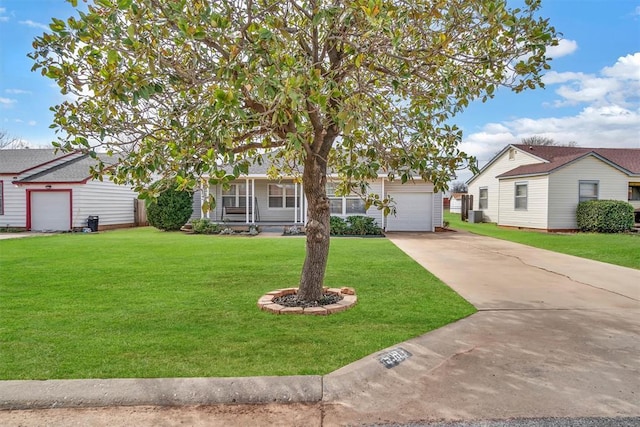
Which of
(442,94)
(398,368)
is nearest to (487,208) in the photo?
(442,94)

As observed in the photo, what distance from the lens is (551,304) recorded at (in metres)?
5.70

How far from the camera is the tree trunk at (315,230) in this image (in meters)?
5.30

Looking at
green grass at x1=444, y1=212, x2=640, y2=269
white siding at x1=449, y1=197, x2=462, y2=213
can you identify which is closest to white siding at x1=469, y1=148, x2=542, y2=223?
green grass at x1=444, y1=212, x2=640, y2=269

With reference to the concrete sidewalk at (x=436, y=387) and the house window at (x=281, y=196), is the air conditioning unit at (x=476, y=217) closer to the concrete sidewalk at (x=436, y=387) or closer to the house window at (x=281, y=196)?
the house window at (x=281, y=196)

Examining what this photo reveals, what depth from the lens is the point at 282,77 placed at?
10.6ft

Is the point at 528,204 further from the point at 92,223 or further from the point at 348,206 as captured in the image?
the point at 92,223

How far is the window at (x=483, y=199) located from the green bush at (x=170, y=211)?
708 inches

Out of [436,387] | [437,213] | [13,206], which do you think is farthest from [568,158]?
[13,206]

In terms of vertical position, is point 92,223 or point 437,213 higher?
point 437,213

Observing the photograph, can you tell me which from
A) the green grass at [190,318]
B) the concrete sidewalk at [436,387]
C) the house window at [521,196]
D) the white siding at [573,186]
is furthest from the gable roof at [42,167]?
the white siding at [573,186]

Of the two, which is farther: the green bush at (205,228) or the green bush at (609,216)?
the green bush at (205,228)

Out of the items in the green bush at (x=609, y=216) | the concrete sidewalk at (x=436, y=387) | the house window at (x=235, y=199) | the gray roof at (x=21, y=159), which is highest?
the gray roof at (x=21, y=159)

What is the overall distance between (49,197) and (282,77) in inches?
777

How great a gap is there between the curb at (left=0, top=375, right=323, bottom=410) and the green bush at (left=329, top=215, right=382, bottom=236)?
45.4ft
